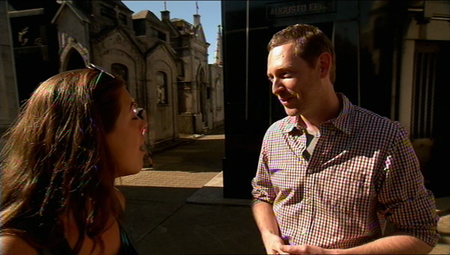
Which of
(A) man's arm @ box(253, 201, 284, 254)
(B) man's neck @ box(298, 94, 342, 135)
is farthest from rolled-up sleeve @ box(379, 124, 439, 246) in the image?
(A) man's arm @ box(253, 201, 284, 254)

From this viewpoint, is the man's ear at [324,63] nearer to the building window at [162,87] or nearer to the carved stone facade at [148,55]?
the carved stone facade at [148,55]

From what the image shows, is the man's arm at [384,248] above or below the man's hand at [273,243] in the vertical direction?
above

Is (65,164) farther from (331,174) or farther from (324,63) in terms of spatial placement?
(324,63)

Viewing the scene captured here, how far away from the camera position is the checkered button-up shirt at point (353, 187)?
128 cm

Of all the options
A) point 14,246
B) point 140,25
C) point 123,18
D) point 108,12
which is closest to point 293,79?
point 14,246

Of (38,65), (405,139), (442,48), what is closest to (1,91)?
(38,65)

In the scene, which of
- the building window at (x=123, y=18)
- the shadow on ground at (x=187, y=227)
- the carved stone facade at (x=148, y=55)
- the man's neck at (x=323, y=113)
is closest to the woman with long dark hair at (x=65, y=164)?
the man's neck at (x=323, y=113)

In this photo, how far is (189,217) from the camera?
479 cm

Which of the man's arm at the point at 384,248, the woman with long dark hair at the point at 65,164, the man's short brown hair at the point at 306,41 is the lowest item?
the man's arm at the point at 384,248

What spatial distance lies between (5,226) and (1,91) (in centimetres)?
376

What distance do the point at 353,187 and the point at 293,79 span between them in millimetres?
611

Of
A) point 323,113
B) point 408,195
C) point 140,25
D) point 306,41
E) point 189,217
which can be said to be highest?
point 140,25

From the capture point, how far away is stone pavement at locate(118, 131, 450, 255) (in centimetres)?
379

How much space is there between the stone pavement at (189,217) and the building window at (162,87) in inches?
204
